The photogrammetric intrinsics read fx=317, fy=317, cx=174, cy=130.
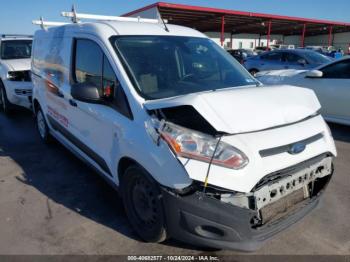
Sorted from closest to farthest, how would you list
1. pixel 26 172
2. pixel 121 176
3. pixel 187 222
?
pixel 187 222 → pixel 121 176 → pixel 26 172

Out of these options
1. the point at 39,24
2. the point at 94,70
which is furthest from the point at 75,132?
the point at 39,24

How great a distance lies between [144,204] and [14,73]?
6.31m

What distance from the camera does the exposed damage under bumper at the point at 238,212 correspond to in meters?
2.17

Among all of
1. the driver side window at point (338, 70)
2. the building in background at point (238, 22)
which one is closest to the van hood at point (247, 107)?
the driver side window at point (338, 70)

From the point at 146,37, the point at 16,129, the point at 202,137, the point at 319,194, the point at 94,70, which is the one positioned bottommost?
the point at 16,129

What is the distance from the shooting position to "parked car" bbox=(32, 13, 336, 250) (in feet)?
7.19

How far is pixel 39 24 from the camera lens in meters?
5.47

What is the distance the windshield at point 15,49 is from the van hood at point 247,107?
742 cm

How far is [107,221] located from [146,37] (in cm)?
196

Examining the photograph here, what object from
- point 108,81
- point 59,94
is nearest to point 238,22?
point 59,94

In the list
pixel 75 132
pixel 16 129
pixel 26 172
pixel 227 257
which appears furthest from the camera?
pixel 16 129

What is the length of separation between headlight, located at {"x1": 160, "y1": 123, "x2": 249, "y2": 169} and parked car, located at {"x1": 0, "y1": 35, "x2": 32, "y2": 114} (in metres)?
6.10

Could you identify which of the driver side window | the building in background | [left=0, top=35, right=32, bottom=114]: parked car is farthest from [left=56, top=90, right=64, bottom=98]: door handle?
the driver side window

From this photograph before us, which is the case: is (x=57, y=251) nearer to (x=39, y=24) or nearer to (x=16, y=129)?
(x=39, y=24)
